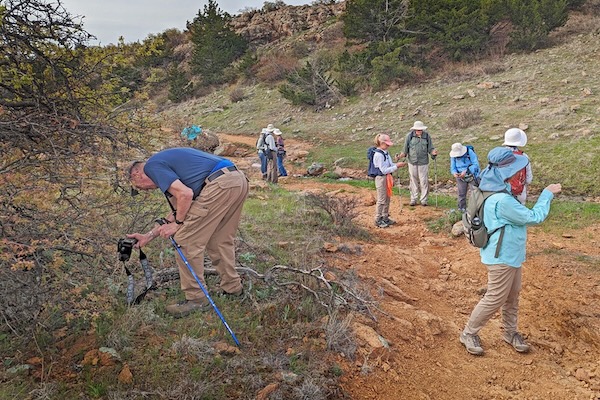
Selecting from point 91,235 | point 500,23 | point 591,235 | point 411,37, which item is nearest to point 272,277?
point 91,235

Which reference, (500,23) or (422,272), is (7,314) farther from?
(500,23)

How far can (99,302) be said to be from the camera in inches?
128

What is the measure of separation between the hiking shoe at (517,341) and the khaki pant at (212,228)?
2605mm

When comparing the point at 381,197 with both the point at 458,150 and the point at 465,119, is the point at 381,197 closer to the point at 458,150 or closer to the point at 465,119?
the point at 458,150

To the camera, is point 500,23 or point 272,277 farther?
point 500,23

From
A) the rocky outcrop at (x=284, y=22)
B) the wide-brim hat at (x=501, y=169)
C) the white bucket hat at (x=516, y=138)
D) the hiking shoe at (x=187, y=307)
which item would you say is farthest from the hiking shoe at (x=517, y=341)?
the rocky outcrop at (x=284, y=22)

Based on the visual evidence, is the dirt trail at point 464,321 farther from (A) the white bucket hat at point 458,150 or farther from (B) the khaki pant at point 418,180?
(B) the khaki pant at point 418,180

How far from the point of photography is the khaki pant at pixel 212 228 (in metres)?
3.72

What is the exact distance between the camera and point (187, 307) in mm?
3852

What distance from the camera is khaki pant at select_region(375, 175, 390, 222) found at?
777 cm

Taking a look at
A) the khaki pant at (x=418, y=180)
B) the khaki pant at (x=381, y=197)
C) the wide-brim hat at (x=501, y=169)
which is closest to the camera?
the wide-brim hat at (x=501, y=169)

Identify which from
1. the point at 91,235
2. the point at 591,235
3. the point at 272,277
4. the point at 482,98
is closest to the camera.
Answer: the point at 91,235

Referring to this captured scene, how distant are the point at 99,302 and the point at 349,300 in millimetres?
2259

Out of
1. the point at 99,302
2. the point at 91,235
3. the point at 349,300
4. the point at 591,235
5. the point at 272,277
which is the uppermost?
the point at 91,235
